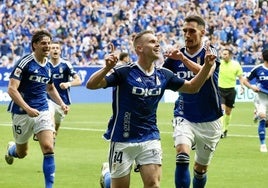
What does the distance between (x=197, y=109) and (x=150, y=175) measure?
2.35 metres

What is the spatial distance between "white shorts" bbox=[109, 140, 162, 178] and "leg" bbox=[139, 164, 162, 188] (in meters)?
0.06

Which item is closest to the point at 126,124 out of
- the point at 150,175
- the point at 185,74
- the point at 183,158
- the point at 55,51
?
the point at 150,175

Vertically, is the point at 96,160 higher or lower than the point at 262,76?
lower

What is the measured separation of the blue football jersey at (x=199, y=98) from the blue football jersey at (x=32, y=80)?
7.49 ft

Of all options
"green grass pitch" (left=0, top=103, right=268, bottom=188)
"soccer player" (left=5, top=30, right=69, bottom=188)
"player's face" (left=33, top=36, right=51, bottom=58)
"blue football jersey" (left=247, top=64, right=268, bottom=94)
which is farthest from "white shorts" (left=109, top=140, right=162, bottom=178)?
"blue football jersey" (left=247, top=64, right=268, bottom=94)

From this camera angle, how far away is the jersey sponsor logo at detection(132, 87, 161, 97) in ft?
31.1

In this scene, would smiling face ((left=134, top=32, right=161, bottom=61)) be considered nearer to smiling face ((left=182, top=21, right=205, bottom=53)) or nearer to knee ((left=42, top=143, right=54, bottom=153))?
smiling face ((left=182, top=21, right=205, bottom=53))

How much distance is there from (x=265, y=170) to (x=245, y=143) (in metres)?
4.97

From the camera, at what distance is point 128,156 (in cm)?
958

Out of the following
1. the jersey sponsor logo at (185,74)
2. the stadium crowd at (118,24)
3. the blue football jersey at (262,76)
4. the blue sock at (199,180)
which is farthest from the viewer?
the stadium crowd at (118,24)

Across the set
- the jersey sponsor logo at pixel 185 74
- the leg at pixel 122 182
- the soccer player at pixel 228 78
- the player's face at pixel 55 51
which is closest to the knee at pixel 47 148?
the jersey sponsor logo at pixel 185 74

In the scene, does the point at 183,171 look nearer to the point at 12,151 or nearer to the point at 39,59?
the point at 39,59

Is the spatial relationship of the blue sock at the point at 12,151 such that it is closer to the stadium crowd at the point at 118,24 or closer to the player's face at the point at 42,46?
the player's face at the point at 42,46

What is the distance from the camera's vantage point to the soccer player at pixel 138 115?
A: 9.46 m
